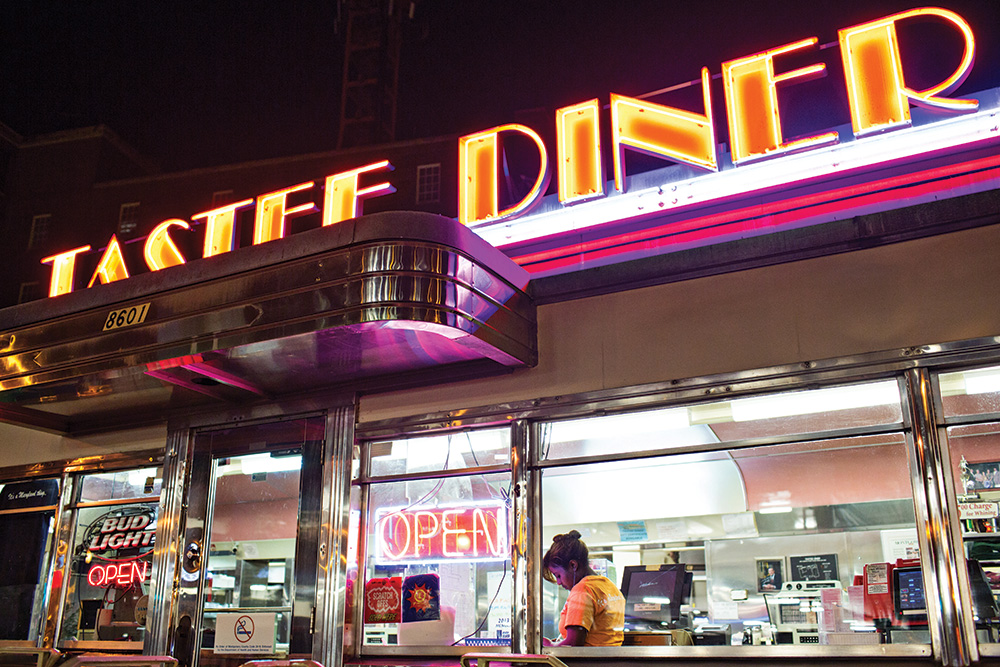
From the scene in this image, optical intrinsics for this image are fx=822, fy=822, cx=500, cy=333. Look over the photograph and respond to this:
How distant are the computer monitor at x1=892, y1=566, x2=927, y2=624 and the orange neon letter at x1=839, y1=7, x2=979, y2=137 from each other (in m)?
3.25

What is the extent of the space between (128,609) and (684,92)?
9821 mm

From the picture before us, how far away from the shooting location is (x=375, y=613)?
22.9ft

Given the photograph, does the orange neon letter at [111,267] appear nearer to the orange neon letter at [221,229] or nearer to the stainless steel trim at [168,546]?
the orange neon letter at [221,229]

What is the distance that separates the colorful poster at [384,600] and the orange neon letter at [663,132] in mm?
3920

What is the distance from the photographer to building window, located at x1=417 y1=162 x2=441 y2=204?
16609mm

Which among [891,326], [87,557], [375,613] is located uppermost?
[891,326]

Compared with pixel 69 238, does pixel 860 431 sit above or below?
below

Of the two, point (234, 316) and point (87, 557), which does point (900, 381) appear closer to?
point (234, 316)

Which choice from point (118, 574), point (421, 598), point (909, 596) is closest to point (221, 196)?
point (118, 574)

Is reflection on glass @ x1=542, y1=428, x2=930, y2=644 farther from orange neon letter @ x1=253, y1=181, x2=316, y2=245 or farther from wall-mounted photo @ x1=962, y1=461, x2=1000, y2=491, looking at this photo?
orange neon letter @ x1=253, y1=181, x2=316, y2=245

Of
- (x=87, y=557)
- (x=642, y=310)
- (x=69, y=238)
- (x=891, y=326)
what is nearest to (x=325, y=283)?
(x=642, y=310)

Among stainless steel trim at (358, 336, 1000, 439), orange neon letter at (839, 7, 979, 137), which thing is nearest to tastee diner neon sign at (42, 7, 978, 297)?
orange neon letter at (839, 7, 979, 137)

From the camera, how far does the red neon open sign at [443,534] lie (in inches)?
272

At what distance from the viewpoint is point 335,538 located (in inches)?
281
